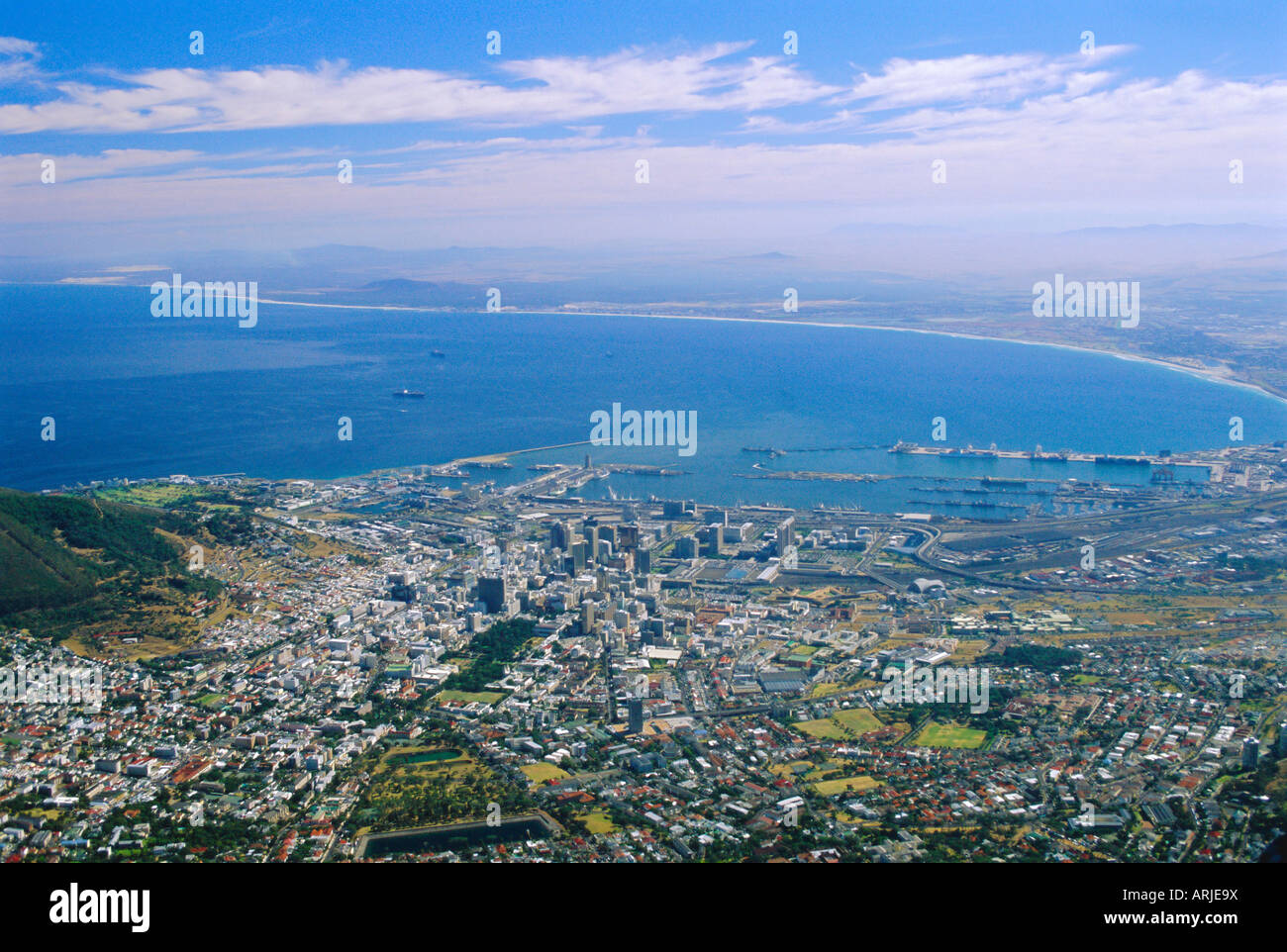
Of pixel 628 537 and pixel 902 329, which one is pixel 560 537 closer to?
pixel 628 537

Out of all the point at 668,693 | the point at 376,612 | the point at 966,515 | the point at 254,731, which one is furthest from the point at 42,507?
the point at 966,515

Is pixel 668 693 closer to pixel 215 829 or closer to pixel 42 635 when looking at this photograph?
pixel 215 829

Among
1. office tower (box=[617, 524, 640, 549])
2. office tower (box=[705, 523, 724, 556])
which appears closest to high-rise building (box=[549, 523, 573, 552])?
office tower (box=[617, 524, 640, 549])

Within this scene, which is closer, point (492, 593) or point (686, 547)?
point (492, 593)

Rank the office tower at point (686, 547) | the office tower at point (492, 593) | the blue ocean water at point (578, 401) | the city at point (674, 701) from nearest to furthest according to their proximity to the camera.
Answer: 1. the city at point (674, 701)
2. the office tower at point (492, 593)
3. the office tower at point (686, 547)
4. the blue ocean water at point (578, 401)

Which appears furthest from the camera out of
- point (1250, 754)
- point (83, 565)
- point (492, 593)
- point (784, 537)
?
point (784, 537)

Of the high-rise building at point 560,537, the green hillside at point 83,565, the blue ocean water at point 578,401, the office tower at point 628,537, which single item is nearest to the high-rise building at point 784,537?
the office tower at point 628,537

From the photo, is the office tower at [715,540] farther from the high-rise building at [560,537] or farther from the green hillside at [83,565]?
the green hillside at [83,565]

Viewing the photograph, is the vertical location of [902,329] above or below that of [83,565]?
above

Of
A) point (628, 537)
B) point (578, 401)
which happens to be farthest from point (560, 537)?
point (578, 401)
